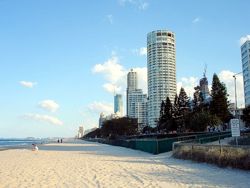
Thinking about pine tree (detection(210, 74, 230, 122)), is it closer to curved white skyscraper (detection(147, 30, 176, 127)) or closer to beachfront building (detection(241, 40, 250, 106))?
beachfront building (detection(241, 40, 250, 106))

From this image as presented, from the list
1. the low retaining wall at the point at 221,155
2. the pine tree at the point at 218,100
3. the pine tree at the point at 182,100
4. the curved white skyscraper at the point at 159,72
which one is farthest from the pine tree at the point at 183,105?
the curved white skyscraper at the point at 159,72

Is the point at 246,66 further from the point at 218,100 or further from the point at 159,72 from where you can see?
the point at 218,100

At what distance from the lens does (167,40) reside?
7810 inches

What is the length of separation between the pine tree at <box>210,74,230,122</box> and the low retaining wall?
4838 centimetres

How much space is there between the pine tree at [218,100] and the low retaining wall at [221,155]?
4838 centimetres

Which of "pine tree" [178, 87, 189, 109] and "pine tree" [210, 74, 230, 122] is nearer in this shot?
"pine tree" [210, 74, 230, 122]

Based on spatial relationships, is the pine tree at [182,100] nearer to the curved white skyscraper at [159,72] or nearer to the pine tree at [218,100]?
the pine tree at [218,100]

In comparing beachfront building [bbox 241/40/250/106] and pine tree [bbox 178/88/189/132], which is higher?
beachfront building [bbox 241/40/250/106]

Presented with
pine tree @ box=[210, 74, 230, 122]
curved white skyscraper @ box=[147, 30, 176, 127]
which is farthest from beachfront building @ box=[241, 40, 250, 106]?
pine tree @ box=[210, 74, 230, 122]

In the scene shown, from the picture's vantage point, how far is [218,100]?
7144cm

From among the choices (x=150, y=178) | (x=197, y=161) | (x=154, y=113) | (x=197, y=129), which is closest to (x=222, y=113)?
(x=197, y=129)

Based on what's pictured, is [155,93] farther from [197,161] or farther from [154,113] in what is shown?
[197,161]

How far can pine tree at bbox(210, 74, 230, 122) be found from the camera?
7131 centimetres

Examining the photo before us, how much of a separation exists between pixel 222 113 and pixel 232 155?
56326 millimetres
